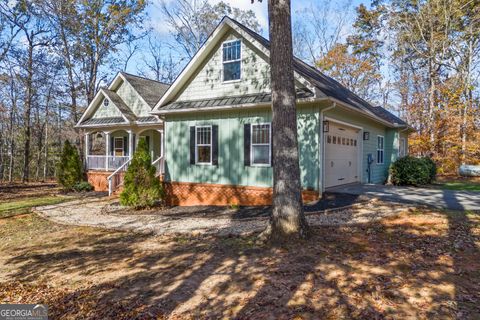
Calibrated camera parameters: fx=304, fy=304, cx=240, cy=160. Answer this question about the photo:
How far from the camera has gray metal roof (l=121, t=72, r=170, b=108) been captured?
17.5 meters

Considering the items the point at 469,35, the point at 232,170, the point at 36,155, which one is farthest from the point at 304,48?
the point at 36,155

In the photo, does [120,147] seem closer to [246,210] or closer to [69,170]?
[69,170]

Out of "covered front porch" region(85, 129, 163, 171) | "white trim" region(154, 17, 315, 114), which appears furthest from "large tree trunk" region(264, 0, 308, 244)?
"covered front porch" region(85, 129, 163, 171)

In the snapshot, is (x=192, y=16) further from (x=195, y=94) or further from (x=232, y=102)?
(x=232, y=102)

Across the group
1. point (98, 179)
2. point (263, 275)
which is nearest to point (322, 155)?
point (263, 275)

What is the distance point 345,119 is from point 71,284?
31.4 ft

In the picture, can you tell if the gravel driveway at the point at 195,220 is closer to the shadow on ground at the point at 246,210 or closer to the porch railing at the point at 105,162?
the shadow on ground at the point at 246,210

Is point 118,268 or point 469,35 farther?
point 469,35

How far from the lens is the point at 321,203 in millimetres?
8703

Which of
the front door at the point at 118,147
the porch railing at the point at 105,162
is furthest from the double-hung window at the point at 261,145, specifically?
the front door at the point at 118,147

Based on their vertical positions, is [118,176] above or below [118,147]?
below

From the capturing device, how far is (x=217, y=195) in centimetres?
1091

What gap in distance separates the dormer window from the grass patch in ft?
28.6

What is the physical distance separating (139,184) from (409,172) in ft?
35.8
